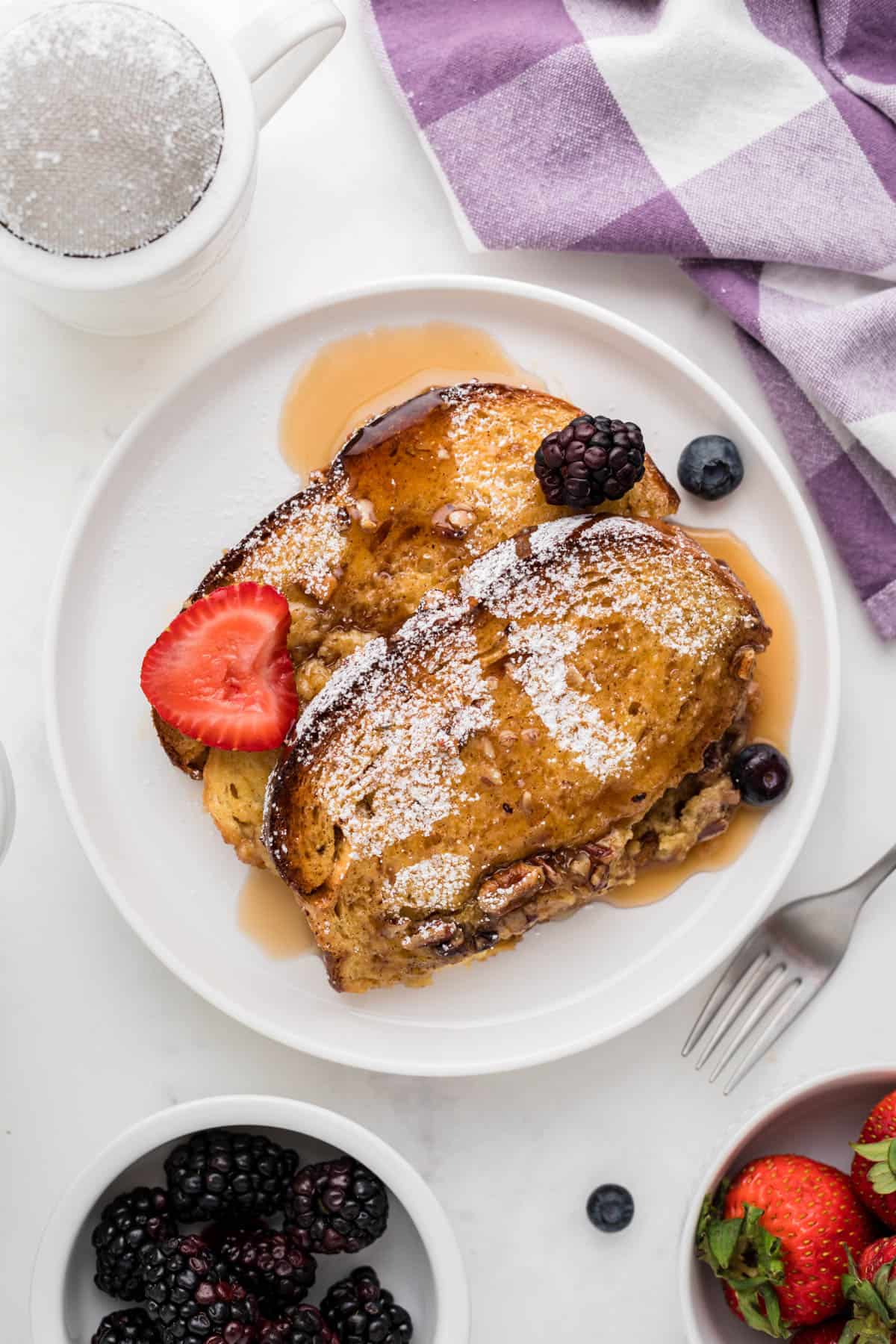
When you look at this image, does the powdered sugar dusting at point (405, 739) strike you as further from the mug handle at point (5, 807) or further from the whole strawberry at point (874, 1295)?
the whole strawberry at point (874, 1295)

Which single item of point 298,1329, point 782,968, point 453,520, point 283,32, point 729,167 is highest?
point 283,32

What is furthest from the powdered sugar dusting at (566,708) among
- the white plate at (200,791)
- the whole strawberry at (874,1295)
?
the whole strawberry at (874,1295)

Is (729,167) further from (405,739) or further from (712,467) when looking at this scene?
(405,739)

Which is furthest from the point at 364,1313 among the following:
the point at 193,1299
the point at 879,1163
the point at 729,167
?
the point at 729,167

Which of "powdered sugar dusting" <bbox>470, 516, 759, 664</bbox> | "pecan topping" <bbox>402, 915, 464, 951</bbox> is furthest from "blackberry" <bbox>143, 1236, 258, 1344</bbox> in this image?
"powdered sugar dusting" <bbox>470, 516, 759, 664</bbox>

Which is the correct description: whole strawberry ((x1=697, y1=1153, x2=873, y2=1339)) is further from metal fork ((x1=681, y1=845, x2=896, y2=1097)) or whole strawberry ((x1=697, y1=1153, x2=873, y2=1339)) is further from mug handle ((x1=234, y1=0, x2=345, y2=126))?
mug handle ((x1=234, y1=0, x2=345, y2=126))
